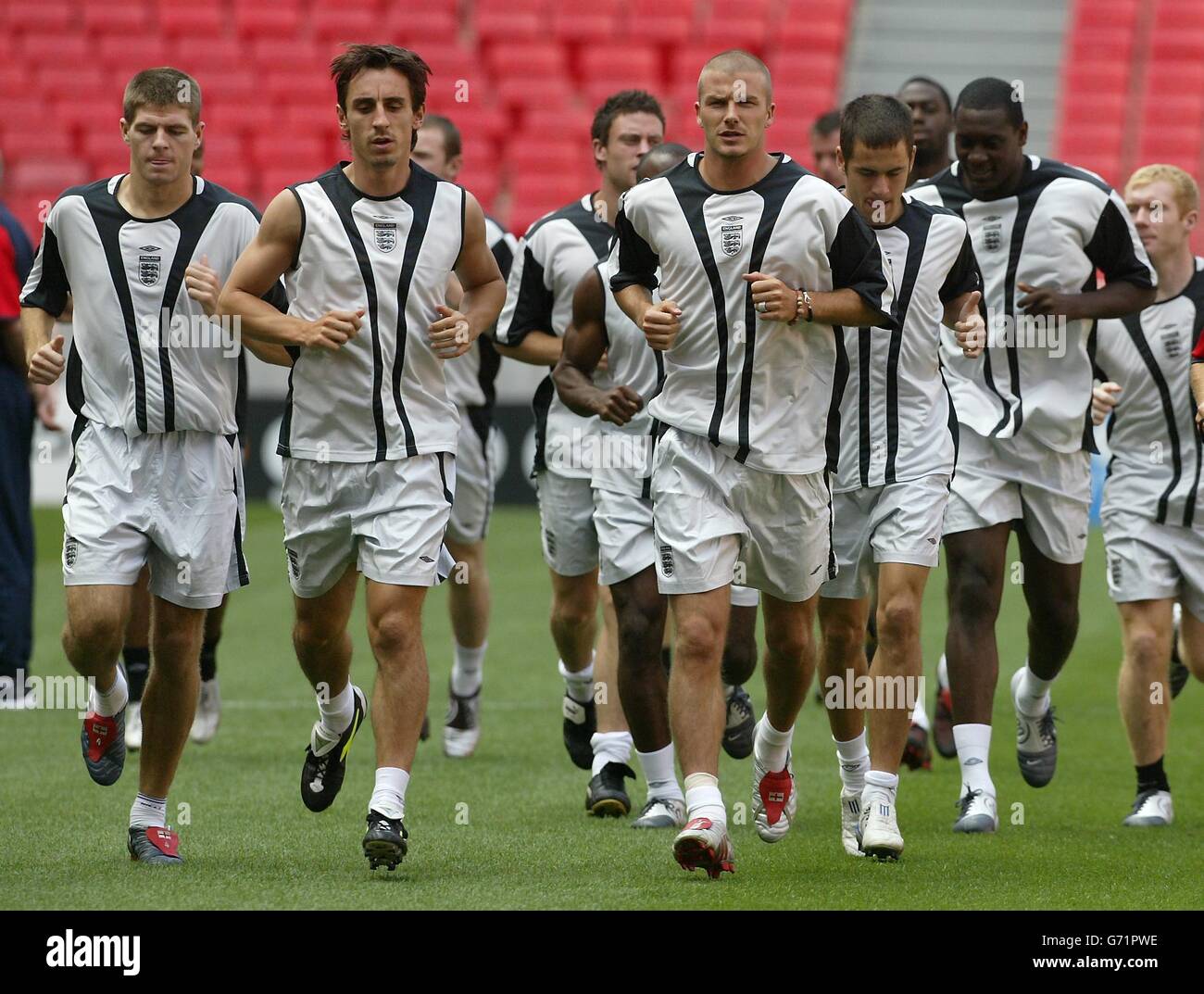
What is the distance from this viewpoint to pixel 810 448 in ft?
19.2

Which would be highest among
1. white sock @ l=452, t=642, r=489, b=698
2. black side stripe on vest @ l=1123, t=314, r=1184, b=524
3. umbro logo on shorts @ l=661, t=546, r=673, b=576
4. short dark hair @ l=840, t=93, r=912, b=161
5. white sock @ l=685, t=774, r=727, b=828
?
short dark hair @ l=840, t=93, r=912, b=161

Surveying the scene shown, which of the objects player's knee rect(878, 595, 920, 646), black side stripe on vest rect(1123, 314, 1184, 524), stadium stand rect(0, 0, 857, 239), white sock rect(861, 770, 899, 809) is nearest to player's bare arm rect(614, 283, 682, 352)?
player's knee rect(878, 595, 920, 646)

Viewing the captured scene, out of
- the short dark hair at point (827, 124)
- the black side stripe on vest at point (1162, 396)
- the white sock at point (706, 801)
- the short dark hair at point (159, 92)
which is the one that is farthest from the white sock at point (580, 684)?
the short dark hair at point (159, 92)

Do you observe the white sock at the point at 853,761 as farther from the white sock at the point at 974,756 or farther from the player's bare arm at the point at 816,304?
the player's bare arm at the point at 816,304

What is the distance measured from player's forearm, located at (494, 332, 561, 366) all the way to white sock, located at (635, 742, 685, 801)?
65.4 inches

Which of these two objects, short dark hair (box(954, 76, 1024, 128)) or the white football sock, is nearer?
the white football sock

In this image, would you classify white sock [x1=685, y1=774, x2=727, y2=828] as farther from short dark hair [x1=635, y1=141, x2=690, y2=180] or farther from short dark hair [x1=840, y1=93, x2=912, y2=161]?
short dark hair [x1=635, y1=141, x2=690, y2=180]

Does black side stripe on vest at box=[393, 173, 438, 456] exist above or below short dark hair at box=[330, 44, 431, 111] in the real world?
below

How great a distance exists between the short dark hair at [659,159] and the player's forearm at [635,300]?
129 cm

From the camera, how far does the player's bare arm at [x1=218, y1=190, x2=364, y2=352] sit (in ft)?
18.9

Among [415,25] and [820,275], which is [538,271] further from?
[415,25]

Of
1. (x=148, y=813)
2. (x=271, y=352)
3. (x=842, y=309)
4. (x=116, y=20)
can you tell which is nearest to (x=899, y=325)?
(x=842, y=309)

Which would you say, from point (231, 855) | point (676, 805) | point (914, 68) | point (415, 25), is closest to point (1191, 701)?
point (676, 805)
